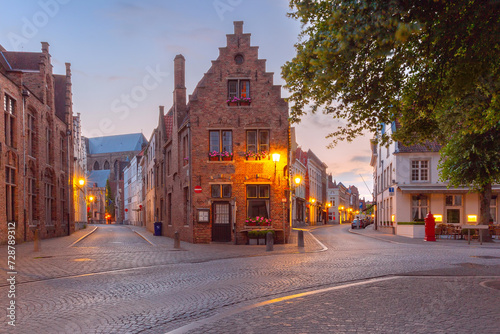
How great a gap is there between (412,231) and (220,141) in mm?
15529

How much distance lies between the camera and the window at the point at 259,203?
82.6 feet

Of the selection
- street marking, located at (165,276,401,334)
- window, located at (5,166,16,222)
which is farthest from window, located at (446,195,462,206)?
window, located at (5,166,16,222)

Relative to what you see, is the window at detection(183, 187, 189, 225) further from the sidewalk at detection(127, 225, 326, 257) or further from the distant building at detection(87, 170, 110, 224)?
the distant building at detection(87, 170, 110, 224)

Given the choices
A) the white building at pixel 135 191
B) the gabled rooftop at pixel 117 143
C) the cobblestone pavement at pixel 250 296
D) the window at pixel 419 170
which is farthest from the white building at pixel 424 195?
the gabled rooftop at pixel 117 143

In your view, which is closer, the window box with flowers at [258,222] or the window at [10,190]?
the window at [10,190]

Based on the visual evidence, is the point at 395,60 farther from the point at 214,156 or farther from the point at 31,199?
the point at 31,199

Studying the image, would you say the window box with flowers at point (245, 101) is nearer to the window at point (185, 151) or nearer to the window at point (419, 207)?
the window at point (185, 151)

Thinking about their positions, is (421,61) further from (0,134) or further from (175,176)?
(175,176)

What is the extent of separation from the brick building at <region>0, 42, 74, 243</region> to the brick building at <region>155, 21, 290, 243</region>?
28.4ft

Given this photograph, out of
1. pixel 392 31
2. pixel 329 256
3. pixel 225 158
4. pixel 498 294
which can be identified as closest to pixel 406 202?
pixel 225 158

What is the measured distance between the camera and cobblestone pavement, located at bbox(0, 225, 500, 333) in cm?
666

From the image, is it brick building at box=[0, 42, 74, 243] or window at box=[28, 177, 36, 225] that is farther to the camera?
window at box=[28, 177, 36, 225]

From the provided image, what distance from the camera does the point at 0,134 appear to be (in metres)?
22.4

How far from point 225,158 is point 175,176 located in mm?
6337
